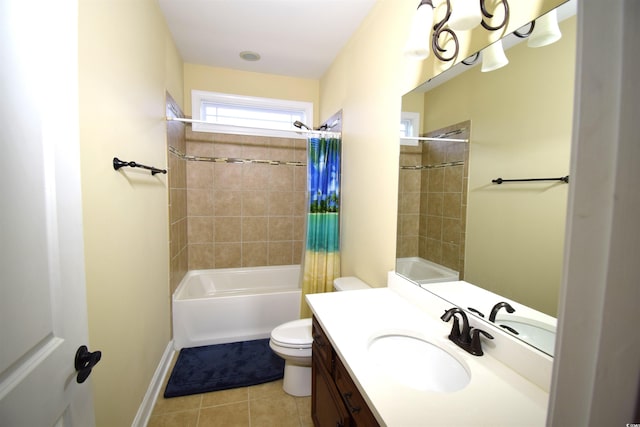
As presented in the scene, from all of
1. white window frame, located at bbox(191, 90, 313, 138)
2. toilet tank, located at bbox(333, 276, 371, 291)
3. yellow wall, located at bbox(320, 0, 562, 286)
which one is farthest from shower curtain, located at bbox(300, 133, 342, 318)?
white window frame, located at bbox(191, 90, 313, 138)

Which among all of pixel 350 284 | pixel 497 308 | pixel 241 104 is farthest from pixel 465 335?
pixel 241 104

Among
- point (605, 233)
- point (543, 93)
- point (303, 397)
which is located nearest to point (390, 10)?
point (543, 93)

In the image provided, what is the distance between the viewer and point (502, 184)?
1.00 metres

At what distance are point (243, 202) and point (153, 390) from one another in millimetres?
1891

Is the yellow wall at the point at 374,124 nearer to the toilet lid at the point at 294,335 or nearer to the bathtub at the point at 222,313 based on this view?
the toilet lid at the point at 294,335

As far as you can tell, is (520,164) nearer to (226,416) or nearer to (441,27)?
(441,27)

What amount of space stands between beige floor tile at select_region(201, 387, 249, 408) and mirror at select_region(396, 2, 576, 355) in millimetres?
1467

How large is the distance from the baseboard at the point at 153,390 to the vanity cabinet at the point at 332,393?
1.01m

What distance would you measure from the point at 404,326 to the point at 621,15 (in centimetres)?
115

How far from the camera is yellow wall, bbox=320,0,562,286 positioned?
5.03 ft

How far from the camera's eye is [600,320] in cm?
29

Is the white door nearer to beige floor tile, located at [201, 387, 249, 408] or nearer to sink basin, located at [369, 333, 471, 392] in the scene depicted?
sink basin, located at [369, 333, 471, 392]

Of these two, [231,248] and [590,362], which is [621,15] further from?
[231,248]

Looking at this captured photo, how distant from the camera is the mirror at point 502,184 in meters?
0.81
